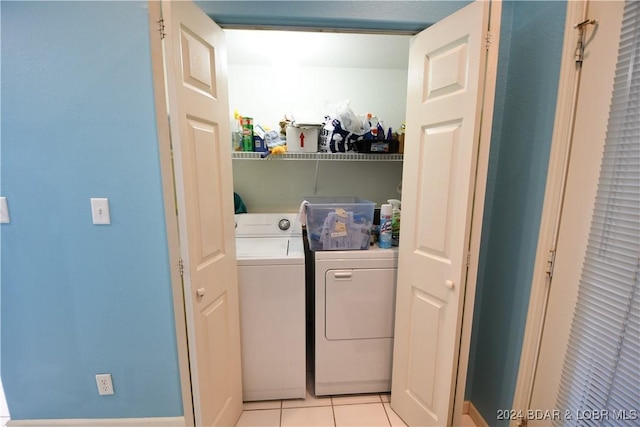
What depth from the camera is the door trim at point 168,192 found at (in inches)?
35.1

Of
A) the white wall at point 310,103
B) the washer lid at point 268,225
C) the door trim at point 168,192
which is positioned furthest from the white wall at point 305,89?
the door trim at point 168,192

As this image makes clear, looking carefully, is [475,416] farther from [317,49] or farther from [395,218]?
[317,49]

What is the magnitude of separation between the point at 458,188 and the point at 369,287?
77 centimetres

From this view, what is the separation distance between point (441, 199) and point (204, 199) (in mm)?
1040

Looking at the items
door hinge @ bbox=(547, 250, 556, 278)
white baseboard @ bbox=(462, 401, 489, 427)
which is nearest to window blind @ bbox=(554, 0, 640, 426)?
door hinge @ bbox=(547, 250, 556, 278)

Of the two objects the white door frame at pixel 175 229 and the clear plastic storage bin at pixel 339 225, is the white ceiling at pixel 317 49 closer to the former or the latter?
the white door frame at pixel 175 229

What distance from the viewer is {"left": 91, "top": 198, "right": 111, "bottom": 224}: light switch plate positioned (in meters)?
1.28

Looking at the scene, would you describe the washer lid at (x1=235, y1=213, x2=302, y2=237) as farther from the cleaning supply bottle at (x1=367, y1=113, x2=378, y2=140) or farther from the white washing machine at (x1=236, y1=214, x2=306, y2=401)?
the cleaning supply bottle at (x1=367, y1=113, x2=378, y2=140)

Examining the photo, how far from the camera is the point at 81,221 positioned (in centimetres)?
129

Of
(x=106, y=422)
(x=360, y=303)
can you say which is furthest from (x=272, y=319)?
(x=106, y=422)

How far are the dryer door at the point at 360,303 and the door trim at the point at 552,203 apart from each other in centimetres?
65

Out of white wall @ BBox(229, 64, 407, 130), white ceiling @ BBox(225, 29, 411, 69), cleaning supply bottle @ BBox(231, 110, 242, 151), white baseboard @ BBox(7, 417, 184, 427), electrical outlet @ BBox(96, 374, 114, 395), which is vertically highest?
white ceiling @ BBox(225, 29, 411, 69)

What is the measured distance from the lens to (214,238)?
1229mm

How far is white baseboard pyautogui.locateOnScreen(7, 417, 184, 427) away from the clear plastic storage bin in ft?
4.18
